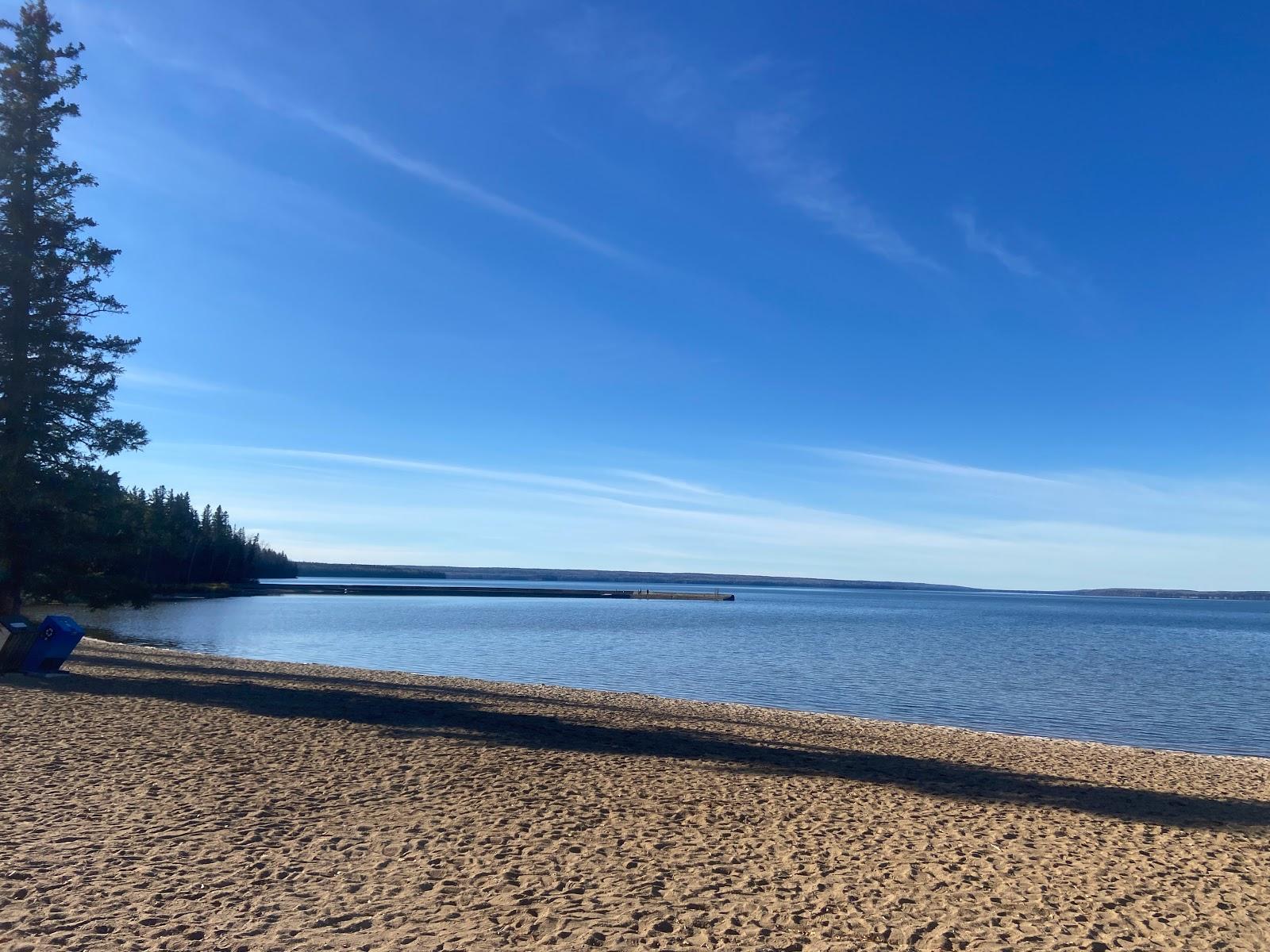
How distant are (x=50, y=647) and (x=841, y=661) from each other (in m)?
31.5

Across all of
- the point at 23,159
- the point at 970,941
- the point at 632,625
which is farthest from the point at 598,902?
the point at 632,625

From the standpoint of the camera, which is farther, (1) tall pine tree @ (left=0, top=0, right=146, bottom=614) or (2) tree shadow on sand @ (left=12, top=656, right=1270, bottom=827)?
(1) tall pine tree @ (left=0, top=0, right=146, bottom=614)

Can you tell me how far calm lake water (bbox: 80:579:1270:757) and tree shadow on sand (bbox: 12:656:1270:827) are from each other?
8978 mm

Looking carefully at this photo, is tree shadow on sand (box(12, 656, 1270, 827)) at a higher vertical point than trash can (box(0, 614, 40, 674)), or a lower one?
lower

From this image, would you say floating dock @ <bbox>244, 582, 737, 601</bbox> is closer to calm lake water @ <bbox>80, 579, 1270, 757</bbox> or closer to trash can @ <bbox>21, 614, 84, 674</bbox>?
calm lake water @ <bbox>80, 579, 1270, 757</bbox>

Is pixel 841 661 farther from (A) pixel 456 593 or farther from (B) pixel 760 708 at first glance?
(A) pixel 456 593

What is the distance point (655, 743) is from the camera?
15.5 metres

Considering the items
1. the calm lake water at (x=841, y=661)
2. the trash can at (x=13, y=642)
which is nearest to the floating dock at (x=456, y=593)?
the calm lake water at (x=841, y=661)

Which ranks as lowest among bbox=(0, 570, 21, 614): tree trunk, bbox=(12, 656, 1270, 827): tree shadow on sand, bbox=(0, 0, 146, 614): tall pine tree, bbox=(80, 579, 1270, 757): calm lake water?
bbox=(80, 579, 1270, 757): calm lake water

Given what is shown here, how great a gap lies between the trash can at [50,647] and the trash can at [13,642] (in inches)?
3.6

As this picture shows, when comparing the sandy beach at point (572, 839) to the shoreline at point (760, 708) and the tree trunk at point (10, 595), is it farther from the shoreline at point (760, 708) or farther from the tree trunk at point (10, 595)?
the tree trunk at point (10, 595)

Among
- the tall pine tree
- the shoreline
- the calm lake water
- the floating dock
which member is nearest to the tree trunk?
the tall pine tree

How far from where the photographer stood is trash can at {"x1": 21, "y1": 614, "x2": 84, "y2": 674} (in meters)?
18.3

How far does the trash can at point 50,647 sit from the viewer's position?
1830cm
